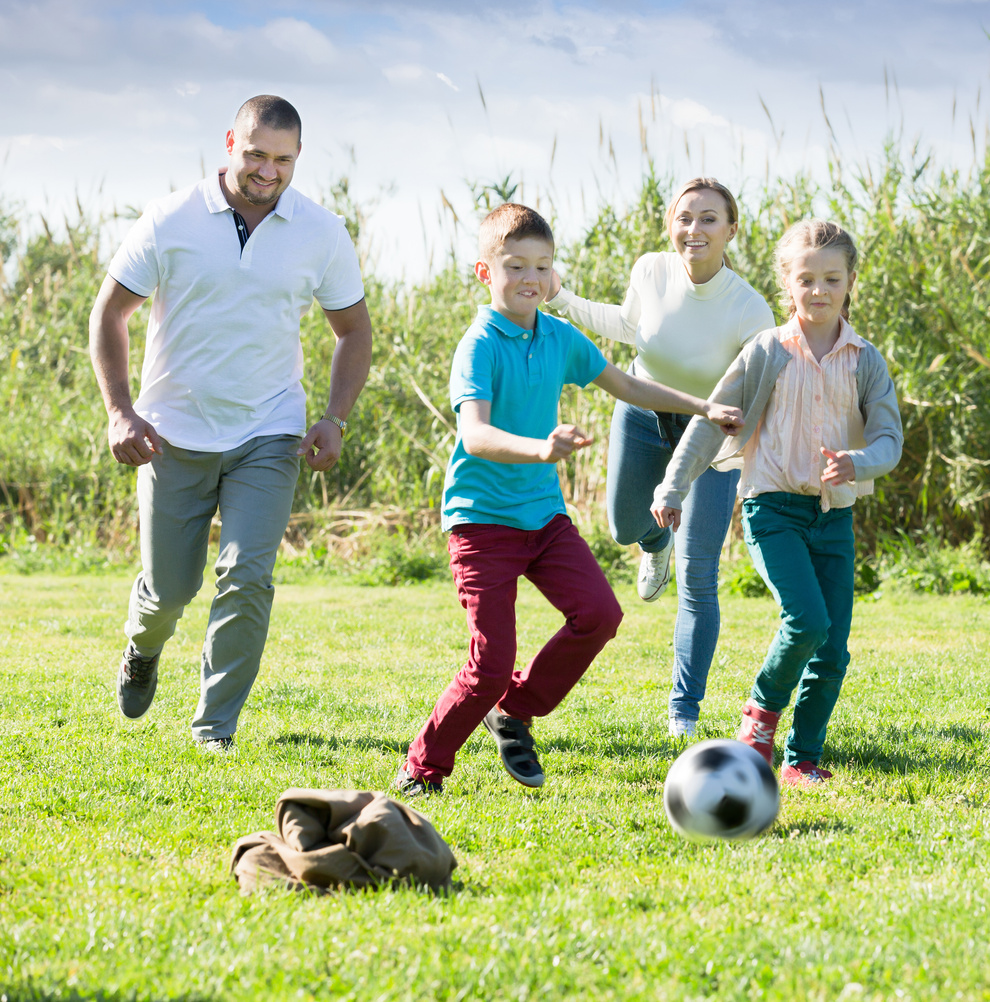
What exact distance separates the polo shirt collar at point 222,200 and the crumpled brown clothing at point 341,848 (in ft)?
8.19

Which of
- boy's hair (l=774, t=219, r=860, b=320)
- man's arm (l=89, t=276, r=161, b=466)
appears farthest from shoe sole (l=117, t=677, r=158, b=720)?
boy's hair (l=774, t=219, r=860, b=320)

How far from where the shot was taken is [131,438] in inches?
175

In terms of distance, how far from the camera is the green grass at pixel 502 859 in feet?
8.06

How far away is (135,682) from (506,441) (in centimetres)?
232

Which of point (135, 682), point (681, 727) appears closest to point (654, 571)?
point (681, 727)

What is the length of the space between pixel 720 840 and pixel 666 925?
69cm

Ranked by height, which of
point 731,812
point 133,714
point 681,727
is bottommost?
point 133,714

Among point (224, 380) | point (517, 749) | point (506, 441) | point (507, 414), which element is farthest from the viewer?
point (224, 380)

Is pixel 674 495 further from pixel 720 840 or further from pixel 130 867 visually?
pixel 130 867

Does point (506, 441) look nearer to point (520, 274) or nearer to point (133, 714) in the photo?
point (520, 274)

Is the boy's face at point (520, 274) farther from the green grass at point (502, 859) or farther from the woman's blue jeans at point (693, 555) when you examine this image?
the green grass at point (502, 859)

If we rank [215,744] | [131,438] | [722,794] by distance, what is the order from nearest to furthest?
[722,794] → [131,438] → [215,744]

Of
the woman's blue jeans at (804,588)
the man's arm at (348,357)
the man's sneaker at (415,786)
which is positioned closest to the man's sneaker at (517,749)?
the man's sneaker at (415,786)

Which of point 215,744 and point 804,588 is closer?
point 804,588
